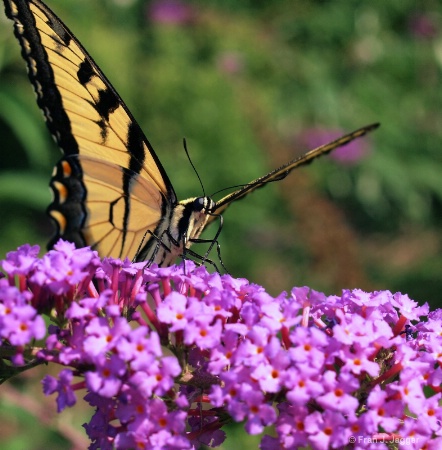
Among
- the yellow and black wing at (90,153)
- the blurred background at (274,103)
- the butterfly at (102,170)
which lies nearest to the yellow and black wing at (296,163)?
the butterfly at (102,170)

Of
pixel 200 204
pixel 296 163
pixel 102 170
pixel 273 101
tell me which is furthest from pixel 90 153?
pixel 273 101

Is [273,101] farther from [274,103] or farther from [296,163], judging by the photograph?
[296,163]

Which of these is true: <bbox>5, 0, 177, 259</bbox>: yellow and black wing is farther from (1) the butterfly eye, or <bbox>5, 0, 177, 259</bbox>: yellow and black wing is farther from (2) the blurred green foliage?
(2) the blurred green foliage

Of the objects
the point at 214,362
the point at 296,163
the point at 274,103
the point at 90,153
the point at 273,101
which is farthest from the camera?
the point at 273,101

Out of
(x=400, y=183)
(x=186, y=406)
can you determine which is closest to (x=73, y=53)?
(x=186, y=406)

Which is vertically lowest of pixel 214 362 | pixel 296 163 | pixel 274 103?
pixel 214 362

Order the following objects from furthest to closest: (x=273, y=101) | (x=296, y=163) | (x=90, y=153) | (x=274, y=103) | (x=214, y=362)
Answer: (x=273, y=101) → (x=274, y=103) → (x=90, y=153) → (x=296, y=163) → (x=214, y=362)

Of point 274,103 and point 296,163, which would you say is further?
point 274,103

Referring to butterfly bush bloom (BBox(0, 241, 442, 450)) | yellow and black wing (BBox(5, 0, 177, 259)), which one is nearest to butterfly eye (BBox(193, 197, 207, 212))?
yellow and black wing (BBox(5, 0, 177, 259))
